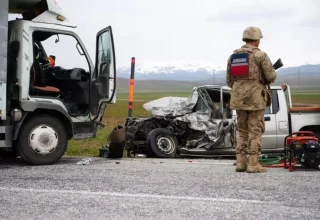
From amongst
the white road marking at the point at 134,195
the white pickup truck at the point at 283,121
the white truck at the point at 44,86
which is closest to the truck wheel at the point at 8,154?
the white truck at the point at 44,86

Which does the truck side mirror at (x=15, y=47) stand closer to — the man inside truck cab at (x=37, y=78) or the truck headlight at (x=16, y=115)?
the man inside truck cab at (x=37, y=78)

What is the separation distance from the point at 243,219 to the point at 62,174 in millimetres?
3300

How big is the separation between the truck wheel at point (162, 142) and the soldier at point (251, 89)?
374 cm

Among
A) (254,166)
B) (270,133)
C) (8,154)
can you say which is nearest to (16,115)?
(8,154)

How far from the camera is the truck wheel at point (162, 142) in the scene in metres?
11.2

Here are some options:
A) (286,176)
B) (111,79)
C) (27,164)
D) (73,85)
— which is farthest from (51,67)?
(286,176)

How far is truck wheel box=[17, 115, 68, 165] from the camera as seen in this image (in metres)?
8.38

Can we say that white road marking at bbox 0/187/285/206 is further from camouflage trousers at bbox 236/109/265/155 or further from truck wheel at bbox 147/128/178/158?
truck wheel at bbox 147/128/178/158

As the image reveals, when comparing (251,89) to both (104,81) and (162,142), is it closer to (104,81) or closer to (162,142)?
(104,81)

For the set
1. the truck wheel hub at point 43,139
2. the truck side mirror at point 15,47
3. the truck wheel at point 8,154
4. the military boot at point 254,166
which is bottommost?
the truck wheel at point 8,154

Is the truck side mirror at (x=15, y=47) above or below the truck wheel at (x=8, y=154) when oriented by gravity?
above

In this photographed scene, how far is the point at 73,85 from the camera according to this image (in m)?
9.30

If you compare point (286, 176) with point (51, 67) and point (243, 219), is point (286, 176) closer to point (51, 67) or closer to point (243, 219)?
point (243, 219)

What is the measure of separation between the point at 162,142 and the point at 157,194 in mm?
5630
